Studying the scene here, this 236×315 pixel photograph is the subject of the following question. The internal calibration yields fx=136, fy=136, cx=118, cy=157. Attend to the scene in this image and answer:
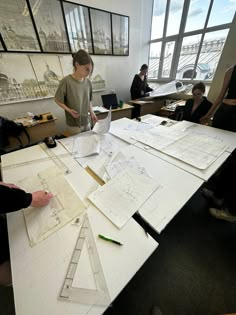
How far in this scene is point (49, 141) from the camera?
1194mm

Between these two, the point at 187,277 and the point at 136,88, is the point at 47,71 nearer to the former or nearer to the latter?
the point at 136,88

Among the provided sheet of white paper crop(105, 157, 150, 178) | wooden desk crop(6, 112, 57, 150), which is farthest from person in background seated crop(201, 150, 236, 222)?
wooden desk crop(6, 112, 57, 150)

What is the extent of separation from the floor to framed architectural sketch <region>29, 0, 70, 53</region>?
3192mm

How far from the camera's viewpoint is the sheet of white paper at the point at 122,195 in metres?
0.64

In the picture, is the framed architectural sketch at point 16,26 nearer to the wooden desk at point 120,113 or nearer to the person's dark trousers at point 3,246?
the wooden desk at point 120,113

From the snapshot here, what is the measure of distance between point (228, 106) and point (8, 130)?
9.58ft

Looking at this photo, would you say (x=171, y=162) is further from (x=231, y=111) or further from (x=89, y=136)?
(x=231, y=111)

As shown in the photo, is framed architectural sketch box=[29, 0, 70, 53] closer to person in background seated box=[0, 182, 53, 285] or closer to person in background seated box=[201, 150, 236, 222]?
person in background seated box=[0, 182, 53, 285]

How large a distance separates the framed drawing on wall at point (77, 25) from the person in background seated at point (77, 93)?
5.66 feet

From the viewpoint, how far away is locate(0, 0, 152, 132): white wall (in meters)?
2.53

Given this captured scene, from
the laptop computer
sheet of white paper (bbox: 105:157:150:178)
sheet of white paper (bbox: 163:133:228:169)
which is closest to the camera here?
sheet of white paper (bbox: 105:157:150:178)

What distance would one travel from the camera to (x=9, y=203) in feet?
1.82

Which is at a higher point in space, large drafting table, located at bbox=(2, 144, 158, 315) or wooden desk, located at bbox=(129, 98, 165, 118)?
large drafting table, located at bbox=(2, 144, 158, 315)

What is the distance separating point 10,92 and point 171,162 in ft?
9.07
